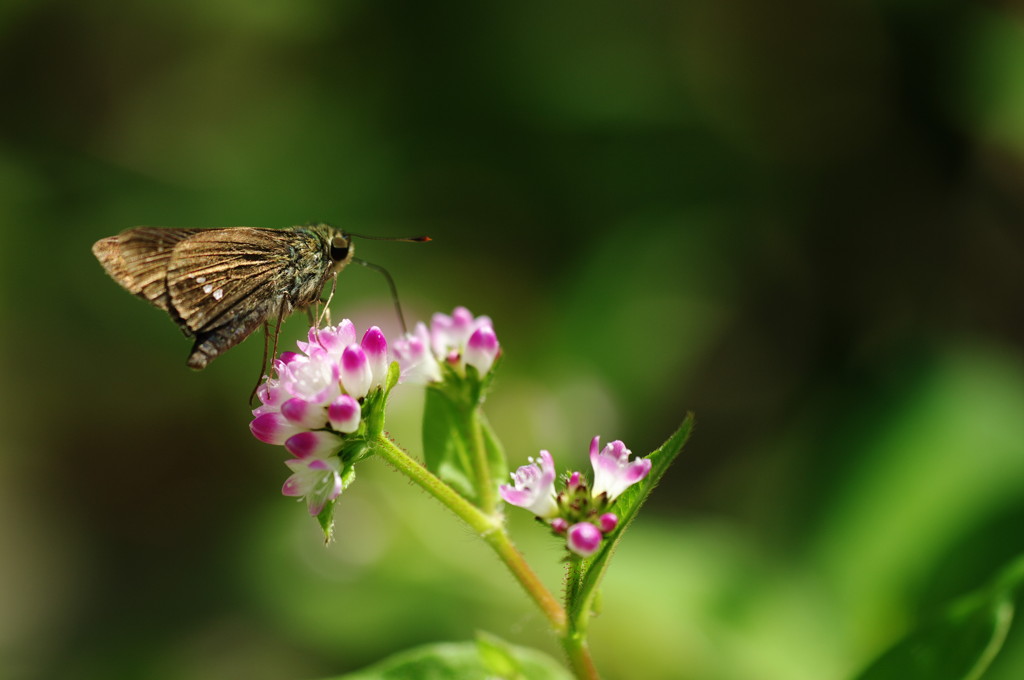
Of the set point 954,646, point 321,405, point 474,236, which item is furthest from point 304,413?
point 474,236

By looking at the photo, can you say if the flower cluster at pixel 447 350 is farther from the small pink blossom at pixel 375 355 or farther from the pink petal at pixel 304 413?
the pink petal at pixel 304 413

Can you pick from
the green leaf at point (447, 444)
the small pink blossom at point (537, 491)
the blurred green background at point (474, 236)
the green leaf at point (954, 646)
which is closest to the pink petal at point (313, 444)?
the green leaf at point (447, 444)

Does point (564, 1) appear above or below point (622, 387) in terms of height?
above

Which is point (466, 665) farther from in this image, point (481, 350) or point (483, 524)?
point (481, 350)

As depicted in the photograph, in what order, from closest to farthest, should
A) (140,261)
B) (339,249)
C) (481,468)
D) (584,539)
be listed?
1. (584,539)
2. (481,468)
3. (140,261)
4. (339,249)

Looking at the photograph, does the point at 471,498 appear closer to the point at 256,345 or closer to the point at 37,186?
the point at 256,345

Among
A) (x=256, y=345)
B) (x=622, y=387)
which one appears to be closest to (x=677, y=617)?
(x=622, y=387)
